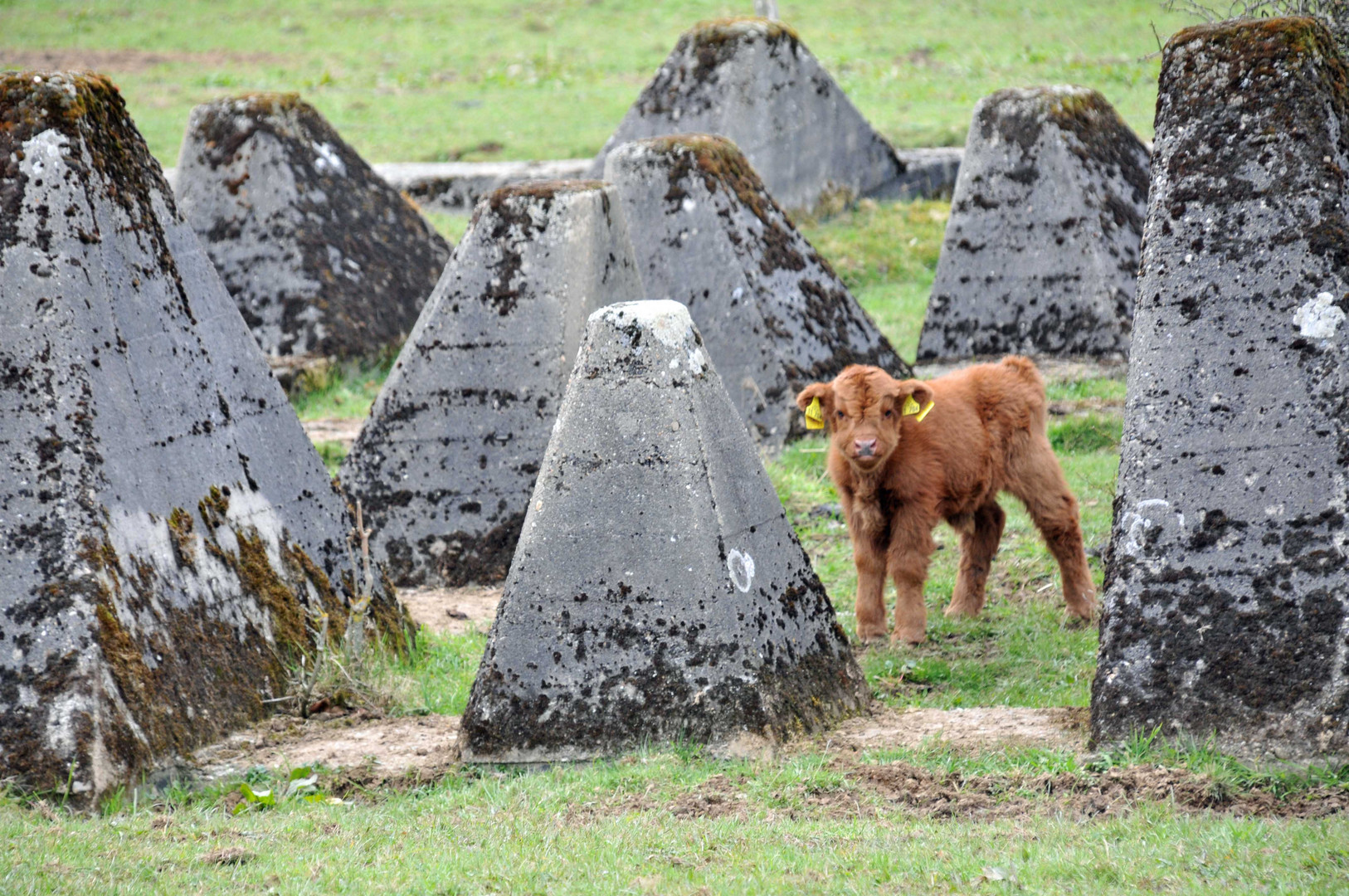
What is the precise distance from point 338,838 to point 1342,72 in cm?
402

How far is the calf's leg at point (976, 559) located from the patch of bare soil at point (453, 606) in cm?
231

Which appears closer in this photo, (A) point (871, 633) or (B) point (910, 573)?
(B) point (910, 573)

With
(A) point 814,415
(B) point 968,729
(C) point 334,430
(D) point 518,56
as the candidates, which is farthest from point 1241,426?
(D) point 518,56

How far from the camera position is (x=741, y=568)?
4.97 meters

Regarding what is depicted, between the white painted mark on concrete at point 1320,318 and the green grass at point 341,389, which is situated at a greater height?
the white painted mark on concrete at point 1320,318

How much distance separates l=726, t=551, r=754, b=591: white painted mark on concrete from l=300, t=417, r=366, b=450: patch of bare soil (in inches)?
223

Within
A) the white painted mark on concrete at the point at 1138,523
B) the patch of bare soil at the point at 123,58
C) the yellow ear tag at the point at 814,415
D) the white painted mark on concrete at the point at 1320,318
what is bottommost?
the yellow ear tag at the point at 814,415

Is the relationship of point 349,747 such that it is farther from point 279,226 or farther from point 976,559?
point 279,226

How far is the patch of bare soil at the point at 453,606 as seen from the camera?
710 cm

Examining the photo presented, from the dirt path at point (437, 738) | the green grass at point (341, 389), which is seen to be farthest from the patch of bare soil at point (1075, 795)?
the green grass at point (341, 389)

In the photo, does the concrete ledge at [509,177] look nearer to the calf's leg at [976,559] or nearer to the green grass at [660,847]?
the calf's leg at [976,559]

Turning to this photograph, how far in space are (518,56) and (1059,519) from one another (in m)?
25.1

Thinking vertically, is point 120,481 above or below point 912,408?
above

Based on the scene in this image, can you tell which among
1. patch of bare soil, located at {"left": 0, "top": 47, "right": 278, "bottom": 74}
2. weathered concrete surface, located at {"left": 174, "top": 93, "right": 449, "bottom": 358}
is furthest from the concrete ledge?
patch of bare soil, located at {"left": 0, "top": 47, "right": 278, "bottom": 74}
